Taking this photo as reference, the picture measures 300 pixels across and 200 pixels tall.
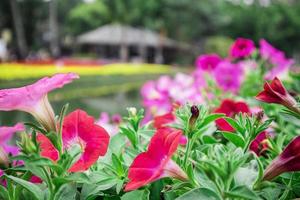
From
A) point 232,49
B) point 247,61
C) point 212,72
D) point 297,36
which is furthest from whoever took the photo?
point 297,36

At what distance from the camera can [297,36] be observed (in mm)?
30203

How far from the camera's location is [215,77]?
2.24 meters

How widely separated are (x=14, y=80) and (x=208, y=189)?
922 centimetres

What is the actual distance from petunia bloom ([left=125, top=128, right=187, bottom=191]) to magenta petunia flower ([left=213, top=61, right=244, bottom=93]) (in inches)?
60.1

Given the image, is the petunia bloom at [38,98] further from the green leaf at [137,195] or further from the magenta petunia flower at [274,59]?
the magenta petunia flower at [274,59]

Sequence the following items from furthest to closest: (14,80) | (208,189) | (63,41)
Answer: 1. (63,41)
2. (14,80)
3. (208,189)

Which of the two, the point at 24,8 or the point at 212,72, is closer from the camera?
the point at 212,72

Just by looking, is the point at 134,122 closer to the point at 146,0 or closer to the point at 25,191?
the point at 25,191

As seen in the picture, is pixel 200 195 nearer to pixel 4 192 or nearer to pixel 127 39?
pixel 4 192

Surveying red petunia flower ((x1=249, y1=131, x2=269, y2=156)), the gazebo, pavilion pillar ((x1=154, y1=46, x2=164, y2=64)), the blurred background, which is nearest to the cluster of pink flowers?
red petunia flower ((x1=249, y1=131, x2=269, y2=156))

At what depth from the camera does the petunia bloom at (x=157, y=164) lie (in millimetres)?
676

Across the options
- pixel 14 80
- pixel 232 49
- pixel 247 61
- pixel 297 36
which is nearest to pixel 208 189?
pixel 232 49

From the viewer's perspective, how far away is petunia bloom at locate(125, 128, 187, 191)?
2.22 ft

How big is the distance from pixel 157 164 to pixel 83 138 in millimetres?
148
